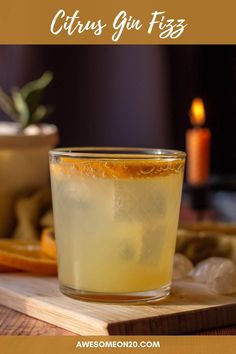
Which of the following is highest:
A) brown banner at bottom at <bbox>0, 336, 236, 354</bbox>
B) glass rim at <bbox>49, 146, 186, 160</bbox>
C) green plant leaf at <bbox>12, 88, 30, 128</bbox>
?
green plant leaf at <bbox>12, 88, 30, 128</bbox>

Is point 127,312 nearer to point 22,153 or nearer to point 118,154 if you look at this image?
point 118,154

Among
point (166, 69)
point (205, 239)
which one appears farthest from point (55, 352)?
point (166, 69)

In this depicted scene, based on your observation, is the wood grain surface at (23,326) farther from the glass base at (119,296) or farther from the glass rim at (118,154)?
the glass rim at (118,154)

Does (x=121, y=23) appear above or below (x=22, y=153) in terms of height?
above

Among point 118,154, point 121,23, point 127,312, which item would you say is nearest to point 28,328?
point 127,312

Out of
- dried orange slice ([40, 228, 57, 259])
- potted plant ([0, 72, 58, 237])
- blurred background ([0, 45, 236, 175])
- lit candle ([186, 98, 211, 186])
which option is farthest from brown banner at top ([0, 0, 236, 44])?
blurred background ([0, 45, 236, 175])

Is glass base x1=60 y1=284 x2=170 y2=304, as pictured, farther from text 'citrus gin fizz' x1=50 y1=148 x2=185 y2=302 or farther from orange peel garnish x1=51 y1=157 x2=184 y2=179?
orange peel garnish x1=51 y1=157 x2=184 y2=179
